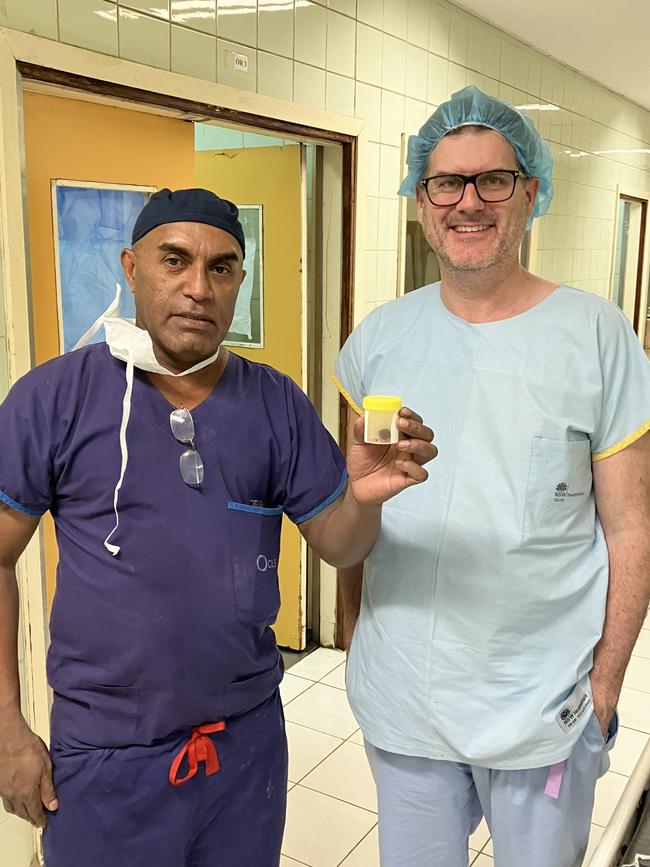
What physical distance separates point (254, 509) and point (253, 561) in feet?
0.29

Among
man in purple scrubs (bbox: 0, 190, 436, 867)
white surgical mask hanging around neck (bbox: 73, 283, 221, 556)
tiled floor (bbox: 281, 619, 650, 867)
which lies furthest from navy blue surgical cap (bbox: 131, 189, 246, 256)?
tiled floor (bbox: 281, 619, 650, 867)

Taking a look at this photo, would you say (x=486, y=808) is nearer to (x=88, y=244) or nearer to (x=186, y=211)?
(x=186, y=211)

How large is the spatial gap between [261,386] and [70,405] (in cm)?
34

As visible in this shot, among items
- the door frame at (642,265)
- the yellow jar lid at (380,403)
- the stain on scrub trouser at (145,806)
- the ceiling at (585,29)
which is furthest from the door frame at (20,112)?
the door frame at (642,265)

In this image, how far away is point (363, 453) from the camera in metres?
1.31

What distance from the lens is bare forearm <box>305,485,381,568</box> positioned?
1.37m

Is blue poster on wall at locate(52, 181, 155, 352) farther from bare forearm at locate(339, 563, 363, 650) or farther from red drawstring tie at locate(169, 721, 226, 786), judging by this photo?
red drawstring tie at locate(169, 721, 226, 786)

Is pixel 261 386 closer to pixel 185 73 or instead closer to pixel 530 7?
pixel 185 73

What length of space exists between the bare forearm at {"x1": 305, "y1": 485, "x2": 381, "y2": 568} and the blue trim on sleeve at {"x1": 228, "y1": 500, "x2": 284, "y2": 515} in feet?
0.27

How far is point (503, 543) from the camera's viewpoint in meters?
1.38

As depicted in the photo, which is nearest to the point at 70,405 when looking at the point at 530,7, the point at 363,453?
the point at 363,453

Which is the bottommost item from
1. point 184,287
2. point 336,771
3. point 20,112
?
point 336,771

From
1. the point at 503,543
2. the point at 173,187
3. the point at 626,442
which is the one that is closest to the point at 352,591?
the point at 503,543

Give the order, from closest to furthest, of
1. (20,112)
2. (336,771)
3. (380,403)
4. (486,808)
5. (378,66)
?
1. (380,403)
2. (486,808)
3. (20,112)
4. (336,771)
5. (378,66)
